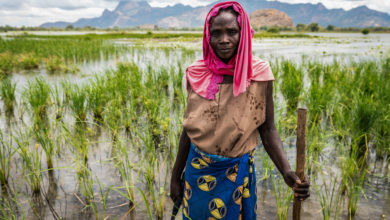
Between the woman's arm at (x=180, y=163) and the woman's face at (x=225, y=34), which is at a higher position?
the woman's face at (x=225, y=34)

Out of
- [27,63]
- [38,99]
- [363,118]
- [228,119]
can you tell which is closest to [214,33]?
[228,119]

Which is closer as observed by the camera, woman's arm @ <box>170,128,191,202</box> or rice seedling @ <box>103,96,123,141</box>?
woman's arm @ <box>170,128,191,202</box>

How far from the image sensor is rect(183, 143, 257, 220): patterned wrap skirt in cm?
114

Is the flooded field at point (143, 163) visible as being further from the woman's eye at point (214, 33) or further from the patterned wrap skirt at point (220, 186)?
the woman's eye at point (214, 33)

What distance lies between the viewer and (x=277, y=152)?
3.90 ft

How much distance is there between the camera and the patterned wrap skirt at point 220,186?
3.73 feet

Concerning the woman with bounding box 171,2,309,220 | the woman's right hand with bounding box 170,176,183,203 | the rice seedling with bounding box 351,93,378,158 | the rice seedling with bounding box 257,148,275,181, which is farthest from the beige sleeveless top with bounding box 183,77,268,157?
the rice seedling with bounding box 351,93,378,158

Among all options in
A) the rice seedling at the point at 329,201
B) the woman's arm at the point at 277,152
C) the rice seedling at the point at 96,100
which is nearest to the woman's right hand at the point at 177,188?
the woman's arm at the point at 277,152

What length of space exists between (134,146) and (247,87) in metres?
2.39

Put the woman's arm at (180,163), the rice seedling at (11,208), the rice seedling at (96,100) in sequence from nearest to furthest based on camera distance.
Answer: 1. the woman's arm at (180,163)
2. the rice seedling at (11,208)
3. the rice seedling at (96,100)

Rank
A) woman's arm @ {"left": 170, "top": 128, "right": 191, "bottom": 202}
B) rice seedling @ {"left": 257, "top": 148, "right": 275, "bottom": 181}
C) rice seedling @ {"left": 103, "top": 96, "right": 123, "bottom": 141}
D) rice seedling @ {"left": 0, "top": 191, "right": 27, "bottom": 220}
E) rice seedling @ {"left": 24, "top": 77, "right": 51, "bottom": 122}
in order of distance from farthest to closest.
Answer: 1. rice seedling @ {"left": 24, "top": 77, "right": 51, "bottom": 122}
2. rice seedling @ {"left": 103, "top": 96, "right": 123, "bottom": 141}
3. rice seedling @ {"left": 257, "top": 148, "right": 275, "bottom": 181}
4. rice seedling @ {"left": 0, "top": 191, "right": 27, "bottom": 220}
5. woman's arm @ {"left": 170, "top": 128, "right": 191, "bottom": 202}

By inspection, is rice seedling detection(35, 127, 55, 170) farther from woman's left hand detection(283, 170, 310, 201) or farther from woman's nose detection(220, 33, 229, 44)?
woman's left hand detection(283, 170, 310, 201)

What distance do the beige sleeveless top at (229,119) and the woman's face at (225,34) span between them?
0.13 metres

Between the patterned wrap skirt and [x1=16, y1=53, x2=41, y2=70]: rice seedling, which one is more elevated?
[x1=16, y1=53, x2=41, y2=70]: rice seedling
